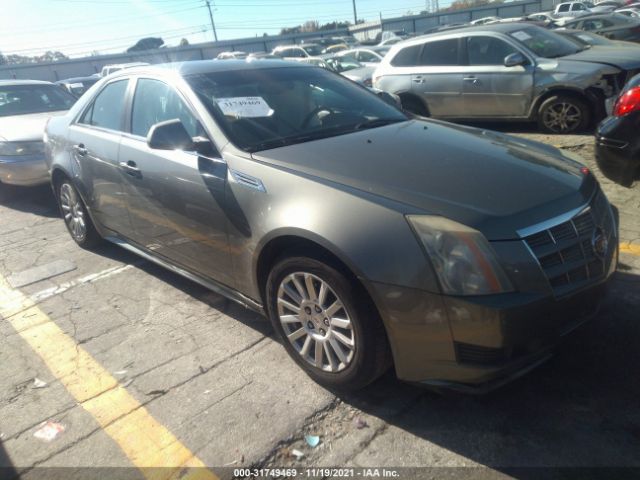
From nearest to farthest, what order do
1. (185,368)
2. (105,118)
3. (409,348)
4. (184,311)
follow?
(409,348) < (185,368) < (184,311) < (105,118)

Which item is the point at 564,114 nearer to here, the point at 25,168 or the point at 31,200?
the point at 25,168

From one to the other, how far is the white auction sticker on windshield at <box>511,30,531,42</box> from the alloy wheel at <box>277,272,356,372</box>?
6779mm

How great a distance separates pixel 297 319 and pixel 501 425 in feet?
3.65

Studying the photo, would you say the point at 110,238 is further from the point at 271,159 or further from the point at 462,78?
the point at 462,78

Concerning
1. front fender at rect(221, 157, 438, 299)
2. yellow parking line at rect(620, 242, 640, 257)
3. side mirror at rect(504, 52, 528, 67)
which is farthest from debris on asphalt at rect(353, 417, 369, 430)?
side mirror at rect(504, 52, 528, 67)

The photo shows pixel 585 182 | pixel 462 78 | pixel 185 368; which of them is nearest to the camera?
pixel 585 182

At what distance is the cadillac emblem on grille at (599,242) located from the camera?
2461 mm

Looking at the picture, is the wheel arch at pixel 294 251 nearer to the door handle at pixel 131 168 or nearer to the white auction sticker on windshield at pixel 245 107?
the white auction sticker on windshield at pixel 245 107

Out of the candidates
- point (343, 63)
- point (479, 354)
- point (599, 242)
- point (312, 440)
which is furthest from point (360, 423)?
point (343, 63)

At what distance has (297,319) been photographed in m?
2.82

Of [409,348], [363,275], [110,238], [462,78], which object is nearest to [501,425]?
[409,348]

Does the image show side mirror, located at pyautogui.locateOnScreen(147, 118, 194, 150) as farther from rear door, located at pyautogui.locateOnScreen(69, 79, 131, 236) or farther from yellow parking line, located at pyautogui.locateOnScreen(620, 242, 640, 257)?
yellow parking line, located at pyautogui.locateOnScreen(620, 242, 640, 257)

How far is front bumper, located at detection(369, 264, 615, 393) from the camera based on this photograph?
84.3 inches

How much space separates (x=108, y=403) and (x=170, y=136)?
1.55m
